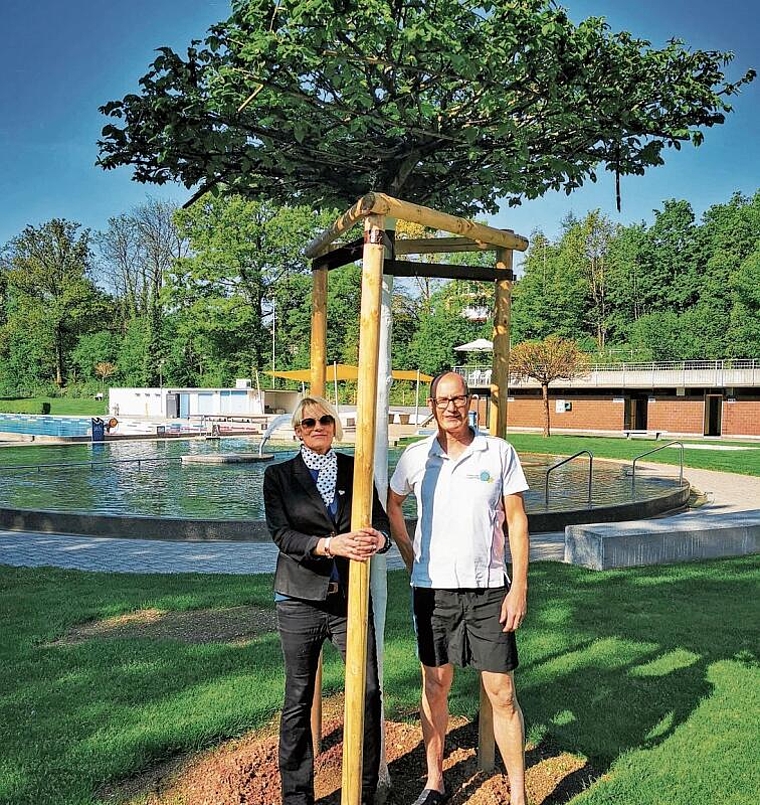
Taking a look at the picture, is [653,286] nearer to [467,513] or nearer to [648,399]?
[648,399]

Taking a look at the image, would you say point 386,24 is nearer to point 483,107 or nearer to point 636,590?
point 483,107

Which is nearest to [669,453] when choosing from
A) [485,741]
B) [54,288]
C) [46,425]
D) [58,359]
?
[485,741]

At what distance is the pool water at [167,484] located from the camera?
1282cm

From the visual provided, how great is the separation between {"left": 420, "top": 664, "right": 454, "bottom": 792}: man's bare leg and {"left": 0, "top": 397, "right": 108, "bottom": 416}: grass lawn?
178 feet

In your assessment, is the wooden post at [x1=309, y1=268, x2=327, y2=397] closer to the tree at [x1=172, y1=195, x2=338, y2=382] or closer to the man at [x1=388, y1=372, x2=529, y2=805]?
the man at [x1=388, y1=372, x2=529, y2=805]

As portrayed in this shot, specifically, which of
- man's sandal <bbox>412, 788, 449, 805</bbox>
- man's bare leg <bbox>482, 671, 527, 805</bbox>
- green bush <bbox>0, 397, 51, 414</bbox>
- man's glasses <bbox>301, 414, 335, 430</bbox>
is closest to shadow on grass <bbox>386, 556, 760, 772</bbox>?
man's bare leg <bbox>482, 671, 527, 805</bbox>

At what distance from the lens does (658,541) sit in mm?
8570

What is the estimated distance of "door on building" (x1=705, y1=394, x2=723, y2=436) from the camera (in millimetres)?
43625

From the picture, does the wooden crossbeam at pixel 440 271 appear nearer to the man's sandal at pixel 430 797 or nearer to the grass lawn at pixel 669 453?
the man's sandal at pixel 430 797

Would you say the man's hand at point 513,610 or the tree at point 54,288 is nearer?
the man's hand at point 513,610

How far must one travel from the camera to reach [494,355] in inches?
152

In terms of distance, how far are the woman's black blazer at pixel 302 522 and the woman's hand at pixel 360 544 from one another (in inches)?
6.9

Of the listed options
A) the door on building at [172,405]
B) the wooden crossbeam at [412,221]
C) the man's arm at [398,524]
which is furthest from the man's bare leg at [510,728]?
the door on building at [172,405]

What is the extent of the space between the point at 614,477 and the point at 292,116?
16076 mm
